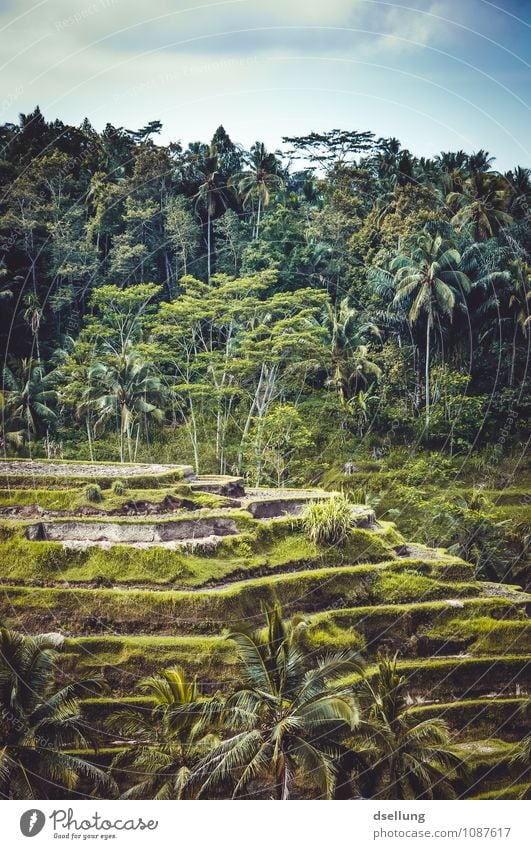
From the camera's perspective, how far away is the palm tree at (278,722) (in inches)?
579

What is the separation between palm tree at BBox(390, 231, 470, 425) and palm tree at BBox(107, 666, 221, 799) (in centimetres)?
1716

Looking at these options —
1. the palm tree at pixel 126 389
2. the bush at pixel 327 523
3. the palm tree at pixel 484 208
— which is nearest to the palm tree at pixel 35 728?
the bush at pixel 327 523

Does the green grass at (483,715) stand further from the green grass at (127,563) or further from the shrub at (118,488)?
the shrub at (118,488)

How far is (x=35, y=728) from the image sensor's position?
15.1 metres

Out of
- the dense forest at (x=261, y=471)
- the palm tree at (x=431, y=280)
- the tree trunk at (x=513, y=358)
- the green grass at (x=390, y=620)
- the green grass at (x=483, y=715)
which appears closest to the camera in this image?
the dense forest at (x=261, y=471)

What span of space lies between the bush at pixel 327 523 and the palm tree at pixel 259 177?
52.1ft

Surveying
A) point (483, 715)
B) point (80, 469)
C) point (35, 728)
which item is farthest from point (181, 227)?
point (35, 728)

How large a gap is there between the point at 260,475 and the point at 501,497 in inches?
284

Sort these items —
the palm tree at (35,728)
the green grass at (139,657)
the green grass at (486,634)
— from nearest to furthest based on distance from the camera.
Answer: the palm tree at (35,728) → the green grass at (139,657) → the green grass at (486,634)

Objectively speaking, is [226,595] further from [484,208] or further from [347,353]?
[484,208]

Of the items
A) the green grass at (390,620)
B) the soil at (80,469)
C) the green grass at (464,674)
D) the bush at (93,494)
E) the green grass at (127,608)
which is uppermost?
the soil at (80,469)

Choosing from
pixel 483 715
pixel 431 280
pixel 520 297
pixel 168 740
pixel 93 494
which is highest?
pixel 431 280

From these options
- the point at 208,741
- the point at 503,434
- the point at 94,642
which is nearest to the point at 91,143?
the point at 503,434

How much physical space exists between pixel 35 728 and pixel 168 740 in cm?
195
